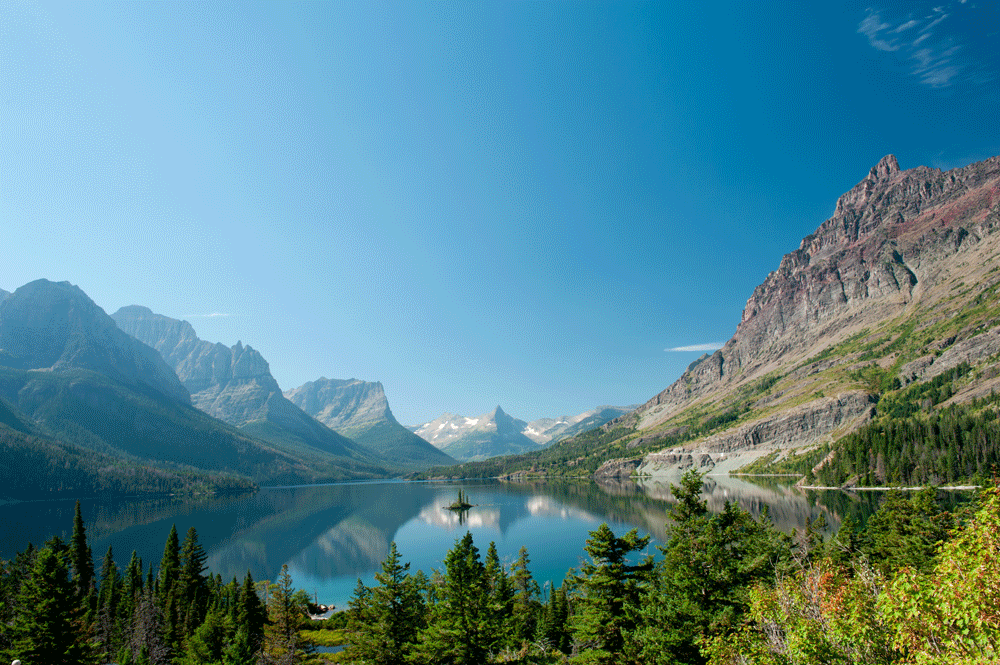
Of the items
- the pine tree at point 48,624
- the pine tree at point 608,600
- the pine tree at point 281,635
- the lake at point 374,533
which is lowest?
the lake at point 374,533

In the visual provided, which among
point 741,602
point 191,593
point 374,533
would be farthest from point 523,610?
point 374,533

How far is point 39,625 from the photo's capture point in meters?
37.7

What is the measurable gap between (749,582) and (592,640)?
9745mm

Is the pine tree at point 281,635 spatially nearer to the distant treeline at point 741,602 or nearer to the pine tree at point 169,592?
the pine tree at point 169,592

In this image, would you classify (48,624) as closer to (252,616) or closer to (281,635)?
(281,635)

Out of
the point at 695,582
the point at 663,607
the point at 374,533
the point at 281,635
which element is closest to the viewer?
the point at 663,607

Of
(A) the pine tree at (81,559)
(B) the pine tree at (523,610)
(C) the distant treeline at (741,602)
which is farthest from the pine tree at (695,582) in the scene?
(A) the pine tree at (81,559)

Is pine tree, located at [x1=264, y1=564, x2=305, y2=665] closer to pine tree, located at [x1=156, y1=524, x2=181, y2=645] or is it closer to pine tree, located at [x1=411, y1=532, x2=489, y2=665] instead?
pine tree, located at [x1=156, y1=524, x2=181, y2=645]

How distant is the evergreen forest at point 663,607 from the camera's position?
12.7 m

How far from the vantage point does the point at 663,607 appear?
976 inches

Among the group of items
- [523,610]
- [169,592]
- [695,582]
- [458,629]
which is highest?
[695,582]

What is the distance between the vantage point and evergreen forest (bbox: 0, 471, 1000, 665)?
41.8 feet

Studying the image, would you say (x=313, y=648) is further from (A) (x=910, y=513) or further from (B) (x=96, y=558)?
(B) (x=96, y=558)

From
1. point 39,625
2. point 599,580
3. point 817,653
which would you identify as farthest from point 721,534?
point 39,625
